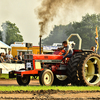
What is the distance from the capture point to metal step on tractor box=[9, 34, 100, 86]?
1035 cm

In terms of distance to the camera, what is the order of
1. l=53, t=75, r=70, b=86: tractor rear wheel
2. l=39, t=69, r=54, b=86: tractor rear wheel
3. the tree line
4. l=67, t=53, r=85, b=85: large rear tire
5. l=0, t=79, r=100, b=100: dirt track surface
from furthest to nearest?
1. the tree line
2. l=53, t=75, r=70, b=86: tractor rear wheel
3. l=67, t=53, r=85, b=85: large rear tire
4. l=39, t=69, r=54, b=86: tractor rear wheel
5. l=0, t=79, r=100, b=100: dirt track surface

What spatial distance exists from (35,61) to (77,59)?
5.95 feet

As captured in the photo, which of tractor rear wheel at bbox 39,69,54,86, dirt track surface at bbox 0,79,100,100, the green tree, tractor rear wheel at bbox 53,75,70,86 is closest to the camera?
dirt track surface at bbox 0,79,100,100

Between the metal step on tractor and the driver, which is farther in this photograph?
the driver

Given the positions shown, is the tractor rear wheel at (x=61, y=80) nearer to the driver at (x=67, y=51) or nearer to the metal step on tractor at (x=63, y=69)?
the metal step on tractor at (x=63, y=69)

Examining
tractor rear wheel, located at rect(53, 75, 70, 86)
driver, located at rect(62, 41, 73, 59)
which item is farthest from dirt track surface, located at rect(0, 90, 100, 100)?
tractor rear wheel, located at rect(53, 75, 70, 86)

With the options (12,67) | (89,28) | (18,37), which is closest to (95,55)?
(12,67)

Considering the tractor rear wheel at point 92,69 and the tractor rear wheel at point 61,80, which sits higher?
the tractor rear wheel at point 92,69

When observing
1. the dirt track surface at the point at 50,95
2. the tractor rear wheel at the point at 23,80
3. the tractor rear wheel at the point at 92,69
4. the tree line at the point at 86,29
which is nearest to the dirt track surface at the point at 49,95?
the dirt track surface at the point at 50,95

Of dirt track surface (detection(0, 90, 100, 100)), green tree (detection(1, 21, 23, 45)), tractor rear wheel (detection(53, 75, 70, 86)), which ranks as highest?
green tree (detection(1, 21, 23, 45))

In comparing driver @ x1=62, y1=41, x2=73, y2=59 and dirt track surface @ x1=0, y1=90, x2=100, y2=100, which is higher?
driver @ x1=62, y1=41, x2=73, y2=59

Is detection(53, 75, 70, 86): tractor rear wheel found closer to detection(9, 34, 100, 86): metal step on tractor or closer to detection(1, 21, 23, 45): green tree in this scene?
detection(9, 34, 100, 86): metal step on tractor

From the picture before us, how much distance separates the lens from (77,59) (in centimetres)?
1053

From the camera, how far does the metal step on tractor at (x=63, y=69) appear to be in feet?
34.0
